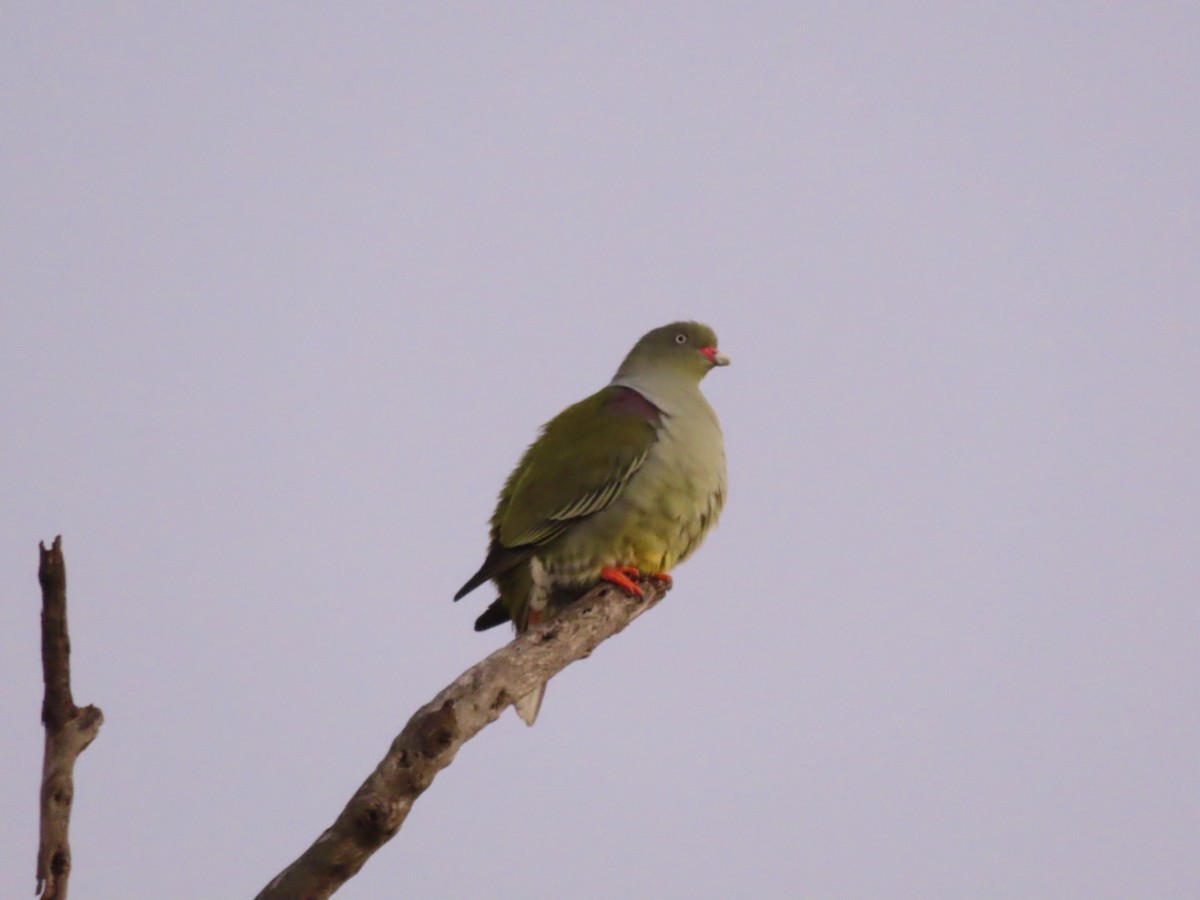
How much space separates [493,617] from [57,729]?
3.16 m

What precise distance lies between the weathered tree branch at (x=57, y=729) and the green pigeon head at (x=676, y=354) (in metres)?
4.03

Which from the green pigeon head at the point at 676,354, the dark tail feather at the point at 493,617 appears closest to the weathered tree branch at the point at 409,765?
the dark tail feather at the point at 493,617

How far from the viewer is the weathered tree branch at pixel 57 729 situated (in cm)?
407

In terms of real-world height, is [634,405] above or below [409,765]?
above

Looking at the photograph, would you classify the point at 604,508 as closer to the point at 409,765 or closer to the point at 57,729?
the point at 409,765

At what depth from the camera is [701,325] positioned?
7879 mm

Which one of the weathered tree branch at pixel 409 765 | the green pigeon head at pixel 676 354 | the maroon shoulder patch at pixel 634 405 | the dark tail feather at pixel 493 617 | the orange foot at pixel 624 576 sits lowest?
the weathered tree branch at pixel 409 765

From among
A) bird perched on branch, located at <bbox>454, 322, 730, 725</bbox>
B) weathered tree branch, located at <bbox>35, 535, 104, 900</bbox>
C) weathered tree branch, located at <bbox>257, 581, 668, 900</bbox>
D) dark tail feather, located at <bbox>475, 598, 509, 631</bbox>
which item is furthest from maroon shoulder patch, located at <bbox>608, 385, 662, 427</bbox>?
weathered tree branch, located at <bbox>35, 535, 104, 900</bbox>

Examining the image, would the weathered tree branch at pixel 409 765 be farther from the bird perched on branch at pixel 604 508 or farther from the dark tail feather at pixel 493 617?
the dark tail feather at pixel 493 617

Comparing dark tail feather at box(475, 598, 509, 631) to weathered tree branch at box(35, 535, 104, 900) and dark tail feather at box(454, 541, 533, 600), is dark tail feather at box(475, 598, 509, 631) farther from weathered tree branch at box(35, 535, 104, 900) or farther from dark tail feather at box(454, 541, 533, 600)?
weathered tree branch at box(35, 535, 104, 900)

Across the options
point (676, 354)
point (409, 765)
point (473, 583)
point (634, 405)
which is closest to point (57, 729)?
point (409, 765)

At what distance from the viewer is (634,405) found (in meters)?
7.09

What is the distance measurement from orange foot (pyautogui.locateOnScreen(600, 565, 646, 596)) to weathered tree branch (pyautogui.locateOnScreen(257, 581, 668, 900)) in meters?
1.21

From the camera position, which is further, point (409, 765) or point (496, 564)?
point (496, 564)
